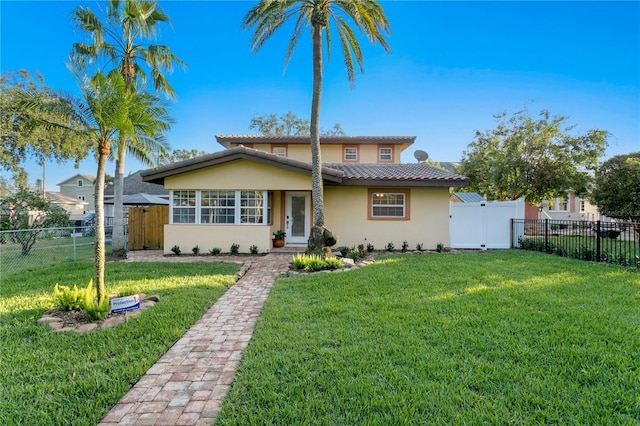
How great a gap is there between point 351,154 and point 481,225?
7946 mm

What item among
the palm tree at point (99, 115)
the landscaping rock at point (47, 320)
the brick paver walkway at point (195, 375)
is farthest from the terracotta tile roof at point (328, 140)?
the landscaping rock at point (47, 320)

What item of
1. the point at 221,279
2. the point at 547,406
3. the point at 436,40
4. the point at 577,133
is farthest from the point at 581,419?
the point at 577,133

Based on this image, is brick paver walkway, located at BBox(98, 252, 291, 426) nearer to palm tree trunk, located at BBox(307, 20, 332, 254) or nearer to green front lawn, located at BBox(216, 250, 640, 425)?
green front lawn, located at BBox(216, 250, 640, 425)

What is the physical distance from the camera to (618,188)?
→ 16719 millimetres

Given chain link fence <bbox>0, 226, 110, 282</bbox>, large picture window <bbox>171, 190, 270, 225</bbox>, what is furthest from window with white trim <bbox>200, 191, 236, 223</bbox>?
chain link fence <bbox>0, 226, 110, 282</bbox>

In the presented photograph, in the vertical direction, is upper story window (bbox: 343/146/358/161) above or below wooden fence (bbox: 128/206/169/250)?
above

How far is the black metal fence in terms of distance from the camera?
880 centimetres

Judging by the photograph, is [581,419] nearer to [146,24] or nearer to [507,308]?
[507,308]

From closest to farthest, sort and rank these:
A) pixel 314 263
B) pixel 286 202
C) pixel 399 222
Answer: pixel 314 263, pixel 399 222, pixel 286 202

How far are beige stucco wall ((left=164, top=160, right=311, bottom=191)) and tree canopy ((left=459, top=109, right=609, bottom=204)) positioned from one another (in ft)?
46.9

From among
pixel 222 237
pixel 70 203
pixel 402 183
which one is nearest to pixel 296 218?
pixel 222 237

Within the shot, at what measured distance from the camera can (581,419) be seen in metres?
2.39

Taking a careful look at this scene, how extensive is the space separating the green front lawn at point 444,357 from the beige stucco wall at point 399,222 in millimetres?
6163

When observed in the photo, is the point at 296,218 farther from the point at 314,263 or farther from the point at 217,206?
the point at 314,263
